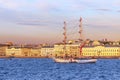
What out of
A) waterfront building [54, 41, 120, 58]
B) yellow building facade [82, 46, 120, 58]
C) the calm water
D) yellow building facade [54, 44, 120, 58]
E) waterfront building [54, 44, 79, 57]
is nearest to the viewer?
the calm water

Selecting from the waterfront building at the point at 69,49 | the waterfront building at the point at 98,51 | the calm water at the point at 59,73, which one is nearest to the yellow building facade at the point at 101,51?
the waterfront building at the point at 98,51

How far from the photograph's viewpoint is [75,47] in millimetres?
180125

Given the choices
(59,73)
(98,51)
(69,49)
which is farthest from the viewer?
(98,51)

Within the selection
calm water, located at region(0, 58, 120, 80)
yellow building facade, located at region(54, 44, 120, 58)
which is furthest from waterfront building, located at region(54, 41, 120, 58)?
calm water, located at region(0, 58, 120, 80)

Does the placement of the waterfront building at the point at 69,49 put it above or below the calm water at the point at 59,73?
below

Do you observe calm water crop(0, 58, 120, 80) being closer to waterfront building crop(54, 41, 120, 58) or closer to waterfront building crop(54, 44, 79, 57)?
waterfront building crop(54, 44, 79, 57)

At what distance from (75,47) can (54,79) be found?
13904 centimetres

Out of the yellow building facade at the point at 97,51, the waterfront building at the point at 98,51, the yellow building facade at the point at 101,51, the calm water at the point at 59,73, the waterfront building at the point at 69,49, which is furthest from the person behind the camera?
the yellow building facade at the point at 101,51

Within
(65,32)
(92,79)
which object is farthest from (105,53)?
(92,79)

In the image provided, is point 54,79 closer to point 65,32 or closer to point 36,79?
point 36,79

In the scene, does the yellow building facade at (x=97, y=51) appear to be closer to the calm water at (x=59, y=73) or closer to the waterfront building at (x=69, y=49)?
the waterfront building at (x=69, y=49)

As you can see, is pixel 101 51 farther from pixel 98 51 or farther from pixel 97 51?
pixel 97 51

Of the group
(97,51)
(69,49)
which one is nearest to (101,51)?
(97,51)

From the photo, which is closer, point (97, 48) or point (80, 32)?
point (80, 32)
